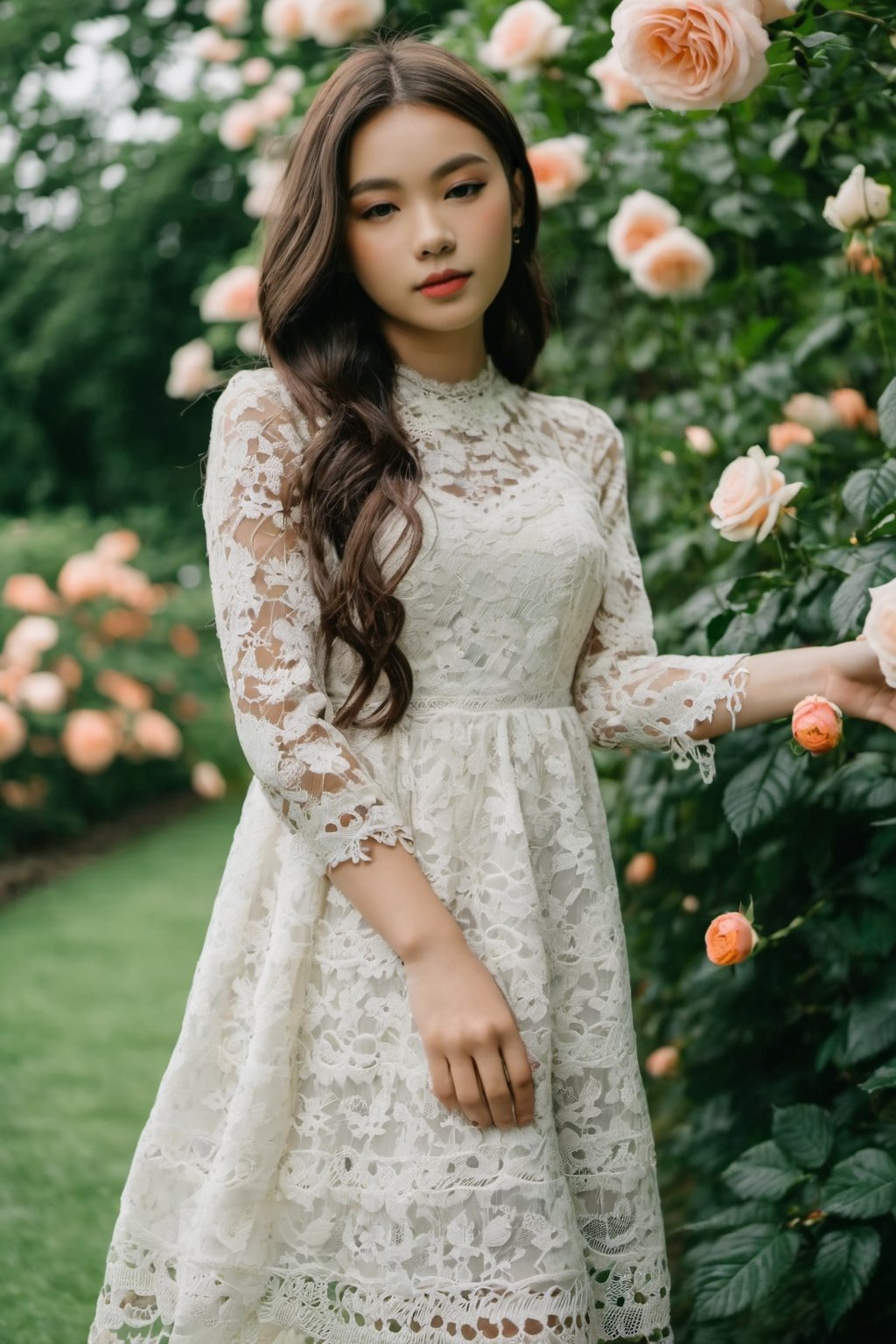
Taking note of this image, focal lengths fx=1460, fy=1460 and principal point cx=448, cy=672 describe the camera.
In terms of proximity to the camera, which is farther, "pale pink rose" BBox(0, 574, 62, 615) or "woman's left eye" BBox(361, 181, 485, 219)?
"pale pink rose" BBox(0, 574, 62, 615)

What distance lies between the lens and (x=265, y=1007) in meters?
1.58

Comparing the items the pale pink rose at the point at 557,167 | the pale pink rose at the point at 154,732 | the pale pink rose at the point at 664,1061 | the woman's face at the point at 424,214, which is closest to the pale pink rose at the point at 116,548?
the pale pink rose at the point at 154,732

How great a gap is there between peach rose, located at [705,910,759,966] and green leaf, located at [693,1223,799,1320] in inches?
14.2

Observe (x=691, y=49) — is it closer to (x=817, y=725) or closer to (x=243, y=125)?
(x=817, y=725)

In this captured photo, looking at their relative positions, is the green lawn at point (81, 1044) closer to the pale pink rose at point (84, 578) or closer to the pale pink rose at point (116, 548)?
the pale pink rose at point (84, 578)

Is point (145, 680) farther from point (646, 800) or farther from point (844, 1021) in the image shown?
point (844, 1021)

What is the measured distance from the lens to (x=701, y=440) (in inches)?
95.1

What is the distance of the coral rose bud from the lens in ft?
8.27

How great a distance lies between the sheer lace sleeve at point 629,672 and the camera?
5.61ft

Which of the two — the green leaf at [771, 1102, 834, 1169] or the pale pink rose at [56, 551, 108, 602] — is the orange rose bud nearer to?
the green leaf at [771, 1102, 834, 1169]

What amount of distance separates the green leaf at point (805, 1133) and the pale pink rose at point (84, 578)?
4.42 m

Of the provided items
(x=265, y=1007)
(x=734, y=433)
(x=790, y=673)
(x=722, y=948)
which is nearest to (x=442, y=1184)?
(x=265, y=1007)

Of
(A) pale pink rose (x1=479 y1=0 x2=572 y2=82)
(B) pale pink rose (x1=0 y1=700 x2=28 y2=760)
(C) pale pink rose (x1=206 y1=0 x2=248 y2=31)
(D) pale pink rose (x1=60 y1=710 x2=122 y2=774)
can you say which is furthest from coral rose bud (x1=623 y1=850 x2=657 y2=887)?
(D) pale pink rose (x1=60 y1=710 x2=122 y2=774)

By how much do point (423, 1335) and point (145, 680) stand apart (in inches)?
190
